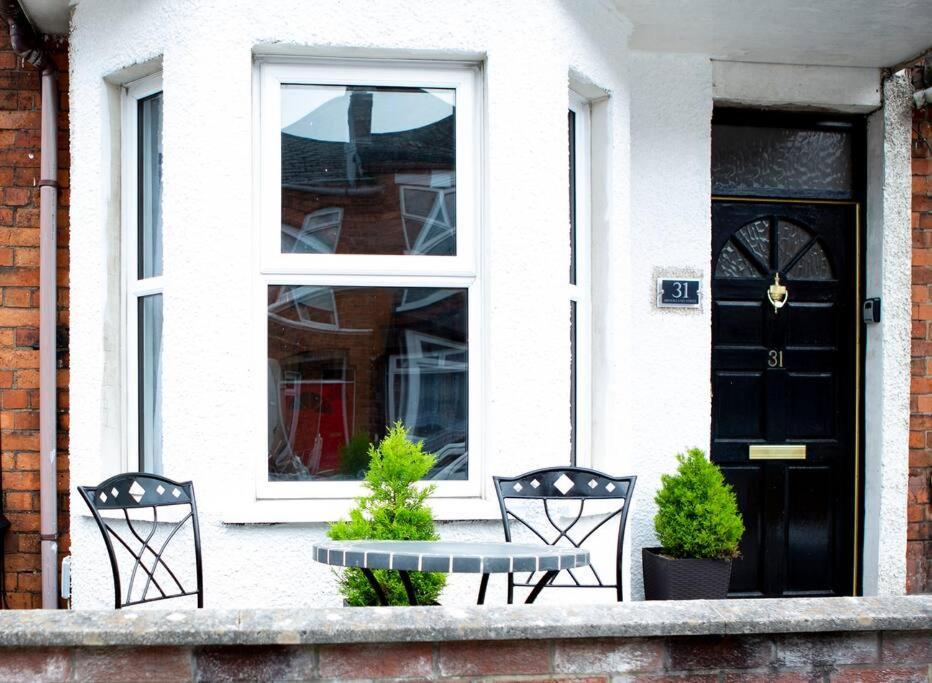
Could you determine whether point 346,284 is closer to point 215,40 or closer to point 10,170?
point 215,40

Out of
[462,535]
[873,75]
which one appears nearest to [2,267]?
[462,535]

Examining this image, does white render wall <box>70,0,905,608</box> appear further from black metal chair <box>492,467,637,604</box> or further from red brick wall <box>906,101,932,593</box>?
red brick wall <box>906,101,932,593</box>

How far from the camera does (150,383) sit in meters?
4.62

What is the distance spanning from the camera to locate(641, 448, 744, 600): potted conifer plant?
4602 millimetres

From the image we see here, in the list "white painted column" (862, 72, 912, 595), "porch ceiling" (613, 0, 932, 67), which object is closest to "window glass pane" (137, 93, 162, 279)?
"porch ceiling" (613, 0, 932, 67)

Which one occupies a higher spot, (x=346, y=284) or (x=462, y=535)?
(x=346, y=284)

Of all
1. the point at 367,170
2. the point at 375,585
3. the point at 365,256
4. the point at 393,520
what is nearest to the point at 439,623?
the point at 375,585

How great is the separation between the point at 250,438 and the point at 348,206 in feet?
3.33

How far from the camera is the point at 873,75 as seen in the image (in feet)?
17.8

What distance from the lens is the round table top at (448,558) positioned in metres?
2.87

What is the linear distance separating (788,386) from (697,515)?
122 cm

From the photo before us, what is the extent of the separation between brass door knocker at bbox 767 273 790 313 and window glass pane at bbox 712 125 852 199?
1.55 feet

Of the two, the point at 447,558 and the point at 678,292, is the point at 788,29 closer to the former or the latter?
the point at 678,292

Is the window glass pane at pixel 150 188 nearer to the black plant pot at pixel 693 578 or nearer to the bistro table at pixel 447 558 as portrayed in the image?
the bistro table at pixel 447 558
